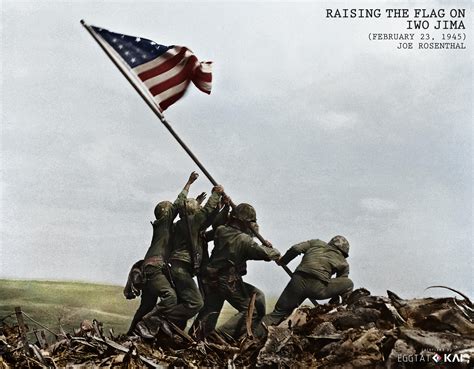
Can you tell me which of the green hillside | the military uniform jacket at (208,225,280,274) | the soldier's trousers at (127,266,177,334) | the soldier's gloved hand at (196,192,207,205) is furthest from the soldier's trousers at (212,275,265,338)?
the green hillside

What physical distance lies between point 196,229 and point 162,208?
483 millimetres

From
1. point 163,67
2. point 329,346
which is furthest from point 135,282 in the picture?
point 329,346

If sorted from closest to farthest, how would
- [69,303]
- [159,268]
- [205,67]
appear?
[159,268] → [205,67] → [69,303]

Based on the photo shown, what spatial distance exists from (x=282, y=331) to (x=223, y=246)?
1.85 meters

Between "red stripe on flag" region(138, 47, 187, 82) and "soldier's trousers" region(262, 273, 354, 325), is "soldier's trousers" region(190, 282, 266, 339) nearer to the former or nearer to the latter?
"soldier's trousers" region(262, 273, 354, 325)

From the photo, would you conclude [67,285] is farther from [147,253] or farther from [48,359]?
[48,359]

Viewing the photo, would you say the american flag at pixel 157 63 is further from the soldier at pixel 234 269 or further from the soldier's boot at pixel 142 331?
the soldier's boot at pixel 142 331

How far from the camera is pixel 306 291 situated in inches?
332

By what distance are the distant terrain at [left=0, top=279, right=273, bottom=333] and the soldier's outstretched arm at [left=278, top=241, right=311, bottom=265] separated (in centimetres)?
97

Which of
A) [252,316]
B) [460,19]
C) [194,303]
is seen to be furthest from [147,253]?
[460,19]

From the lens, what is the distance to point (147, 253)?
28.9ft

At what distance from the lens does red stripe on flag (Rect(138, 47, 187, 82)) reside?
856cm
